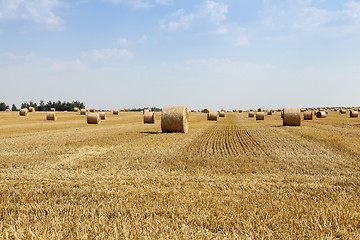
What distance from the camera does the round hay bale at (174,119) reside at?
18062mm

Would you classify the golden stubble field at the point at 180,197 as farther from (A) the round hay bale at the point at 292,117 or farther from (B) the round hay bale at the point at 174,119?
(A) the round hay bale at the point at 292,117

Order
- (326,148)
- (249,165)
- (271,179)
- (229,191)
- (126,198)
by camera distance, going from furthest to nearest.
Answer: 1. (326,148)
2. (249,165)
3. (271,179)
4. (229,191)
5. (126,198)

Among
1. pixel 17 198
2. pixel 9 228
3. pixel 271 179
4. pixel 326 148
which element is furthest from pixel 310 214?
pixel 326 148

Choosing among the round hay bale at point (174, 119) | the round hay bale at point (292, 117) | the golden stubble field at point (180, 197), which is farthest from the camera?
the round hay bale at point (292, 117)

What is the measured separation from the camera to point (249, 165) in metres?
7.95

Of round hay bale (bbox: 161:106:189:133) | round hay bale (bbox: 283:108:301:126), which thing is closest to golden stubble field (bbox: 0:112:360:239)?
round hay bale (bbox: 161:106:189:133)

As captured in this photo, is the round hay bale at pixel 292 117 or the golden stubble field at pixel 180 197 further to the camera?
the round hay bale at pixel 292 117

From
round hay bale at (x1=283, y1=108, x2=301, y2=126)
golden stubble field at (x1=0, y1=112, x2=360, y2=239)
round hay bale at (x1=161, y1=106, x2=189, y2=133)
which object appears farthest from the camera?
round hay bale at (x1=283, y1=108, x2=301, y2=126)

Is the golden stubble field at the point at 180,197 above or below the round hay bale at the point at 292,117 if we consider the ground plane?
below

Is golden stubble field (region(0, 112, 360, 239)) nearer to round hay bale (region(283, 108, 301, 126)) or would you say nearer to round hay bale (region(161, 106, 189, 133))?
round hay bale (region(161, 106, 189, 133))

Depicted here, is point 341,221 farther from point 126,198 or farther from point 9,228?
point 9,228

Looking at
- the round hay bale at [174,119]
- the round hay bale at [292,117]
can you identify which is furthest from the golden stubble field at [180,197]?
the round hay bale at [292,117]

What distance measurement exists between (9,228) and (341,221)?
487 centimetres

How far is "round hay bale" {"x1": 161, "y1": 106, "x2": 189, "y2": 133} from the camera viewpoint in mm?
18062
